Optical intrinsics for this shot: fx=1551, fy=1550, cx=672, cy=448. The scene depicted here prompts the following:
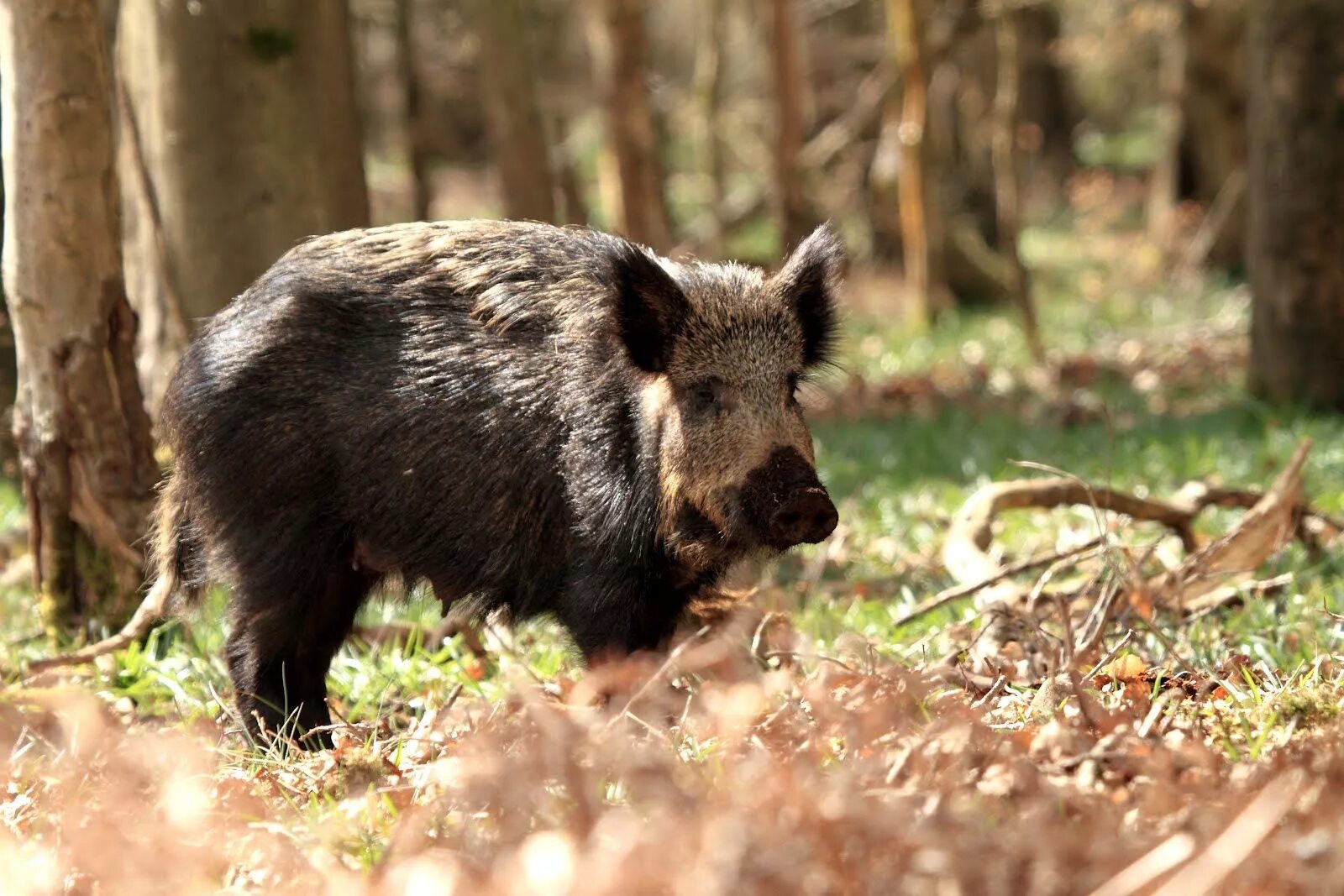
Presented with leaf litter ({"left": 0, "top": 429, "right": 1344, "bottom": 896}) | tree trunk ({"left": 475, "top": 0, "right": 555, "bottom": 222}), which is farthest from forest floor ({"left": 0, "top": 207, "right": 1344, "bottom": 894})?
tree trunk ({"left": 475, "top": 0, "right": 555, "bottom": 222})

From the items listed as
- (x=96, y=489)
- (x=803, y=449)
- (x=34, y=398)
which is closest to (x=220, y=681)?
(x=96, y=489)

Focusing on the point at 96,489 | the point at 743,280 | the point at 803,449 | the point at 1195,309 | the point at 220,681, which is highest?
the point at 743,280

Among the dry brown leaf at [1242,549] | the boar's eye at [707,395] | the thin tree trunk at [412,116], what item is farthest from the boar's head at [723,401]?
the thin tree trunk at [412,116]

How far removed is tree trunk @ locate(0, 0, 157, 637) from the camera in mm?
5152

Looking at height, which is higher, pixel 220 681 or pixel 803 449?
pixel 803 449

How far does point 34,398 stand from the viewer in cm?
532

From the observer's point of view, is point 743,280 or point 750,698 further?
point 743,280

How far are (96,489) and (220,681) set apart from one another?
0.90m

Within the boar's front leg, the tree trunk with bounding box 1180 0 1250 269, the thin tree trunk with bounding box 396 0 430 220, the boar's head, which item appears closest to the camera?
the boar's head

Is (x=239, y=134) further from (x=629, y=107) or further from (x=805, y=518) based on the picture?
(x=629, y=107)

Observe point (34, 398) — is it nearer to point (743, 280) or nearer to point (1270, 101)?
point (743, 280)

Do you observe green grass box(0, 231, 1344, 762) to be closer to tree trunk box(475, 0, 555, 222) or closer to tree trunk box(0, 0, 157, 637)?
tree trunk box(0, 0, 157, 637)

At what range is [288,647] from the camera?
457 cm

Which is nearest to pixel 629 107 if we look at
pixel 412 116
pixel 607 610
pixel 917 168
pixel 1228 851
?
pixel 412 116
